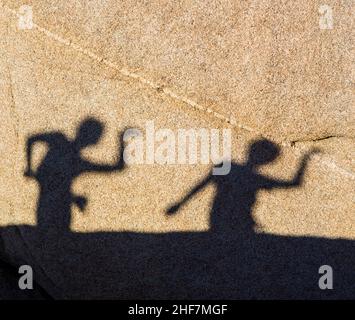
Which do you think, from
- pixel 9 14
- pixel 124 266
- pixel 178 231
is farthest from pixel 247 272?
pixel 9 14

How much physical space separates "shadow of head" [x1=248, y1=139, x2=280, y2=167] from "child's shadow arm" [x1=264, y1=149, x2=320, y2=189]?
8cm

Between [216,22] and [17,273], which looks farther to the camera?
[17,273]

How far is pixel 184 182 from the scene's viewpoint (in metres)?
2.17

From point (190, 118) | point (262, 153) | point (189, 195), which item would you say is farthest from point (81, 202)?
point (262, 153)

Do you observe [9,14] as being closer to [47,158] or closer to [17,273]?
[47,158]

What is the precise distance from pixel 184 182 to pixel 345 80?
2.42ft

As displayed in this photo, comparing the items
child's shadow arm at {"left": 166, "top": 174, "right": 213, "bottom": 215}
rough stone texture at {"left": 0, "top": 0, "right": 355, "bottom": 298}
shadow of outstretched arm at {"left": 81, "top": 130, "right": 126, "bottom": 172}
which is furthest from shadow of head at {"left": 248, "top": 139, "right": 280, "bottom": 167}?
shadow of outstretched arm at {"left": 81, "top": 130, "right": 126, "bottom": 172}

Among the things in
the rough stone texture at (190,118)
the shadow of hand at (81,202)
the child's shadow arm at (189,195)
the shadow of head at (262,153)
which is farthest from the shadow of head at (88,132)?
the shadow of head at (262,153)

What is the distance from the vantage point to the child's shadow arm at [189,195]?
2.16 metres

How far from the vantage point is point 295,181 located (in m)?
2.15

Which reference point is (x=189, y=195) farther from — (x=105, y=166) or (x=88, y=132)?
(x=88, y=132)

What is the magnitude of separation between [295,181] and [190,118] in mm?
479

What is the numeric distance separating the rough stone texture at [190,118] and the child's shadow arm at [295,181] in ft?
0.06

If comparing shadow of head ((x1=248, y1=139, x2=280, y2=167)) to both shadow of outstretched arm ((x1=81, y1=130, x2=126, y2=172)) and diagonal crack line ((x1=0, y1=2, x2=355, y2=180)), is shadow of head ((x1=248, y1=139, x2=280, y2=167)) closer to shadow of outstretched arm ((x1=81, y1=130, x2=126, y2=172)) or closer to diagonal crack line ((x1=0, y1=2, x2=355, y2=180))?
diagonal crack line ((x1=0, y1=2, x2=355, y2=180))
